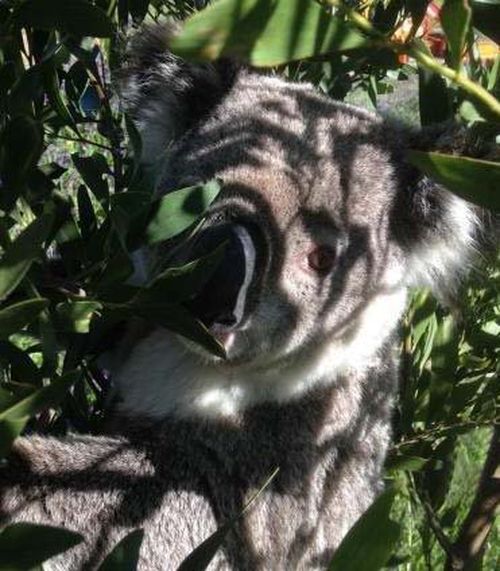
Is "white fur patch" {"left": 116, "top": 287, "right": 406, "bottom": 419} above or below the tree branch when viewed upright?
below

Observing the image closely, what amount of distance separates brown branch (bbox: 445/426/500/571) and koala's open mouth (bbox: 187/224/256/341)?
3.02ft

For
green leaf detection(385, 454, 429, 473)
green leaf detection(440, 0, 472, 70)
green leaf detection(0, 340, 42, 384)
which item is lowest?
green leaf detection(385, 454, 429, 473)

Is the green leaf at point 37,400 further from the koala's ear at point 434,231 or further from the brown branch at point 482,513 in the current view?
the brown branch at point 482,513

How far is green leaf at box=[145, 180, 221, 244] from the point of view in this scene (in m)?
1.19

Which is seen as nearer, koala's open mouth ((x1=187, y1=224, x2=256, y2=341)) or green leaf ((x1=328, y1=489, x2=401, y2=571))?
green leaf ((x1=328, y1=489, x2=401, y2=571))

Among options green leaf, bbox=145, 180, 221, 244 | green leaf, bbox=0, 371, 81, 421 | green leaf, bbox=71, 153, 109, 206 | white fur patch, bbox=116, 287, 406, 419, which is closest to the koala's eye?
white fur patch, bbox=116, 287, 406, 419

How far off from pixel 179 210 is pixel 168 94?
1.36 m

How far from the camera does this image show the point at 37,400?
0.86 metres

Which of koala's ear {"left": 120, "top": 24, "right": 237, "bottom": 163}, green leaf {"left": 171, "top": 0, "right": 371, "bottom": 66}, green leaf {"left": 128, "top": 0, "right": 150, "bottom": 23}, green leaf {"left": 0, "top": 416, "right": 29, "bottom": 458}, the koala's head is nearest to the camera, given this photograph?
green leaf {"left": 171, "top": 0, "right": 371, "bottom": 66}

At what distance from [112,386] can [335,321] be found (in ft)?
1.74

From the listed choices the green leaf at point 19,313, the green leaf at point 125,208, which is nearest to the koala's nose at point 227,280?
the green leaf at point 125,208

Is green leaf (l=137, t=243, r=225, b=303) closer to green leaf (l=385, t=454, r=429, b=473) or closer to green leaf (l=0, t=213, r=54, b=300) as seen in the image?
green leaf (l=0, t=213, r=54, b=300)

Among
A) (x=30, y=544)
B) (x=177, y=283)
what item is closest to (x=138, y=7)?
(x=177, y=283)

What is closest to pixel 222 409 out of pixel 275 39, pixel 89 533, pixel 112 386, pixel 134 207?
pixel 112 386
